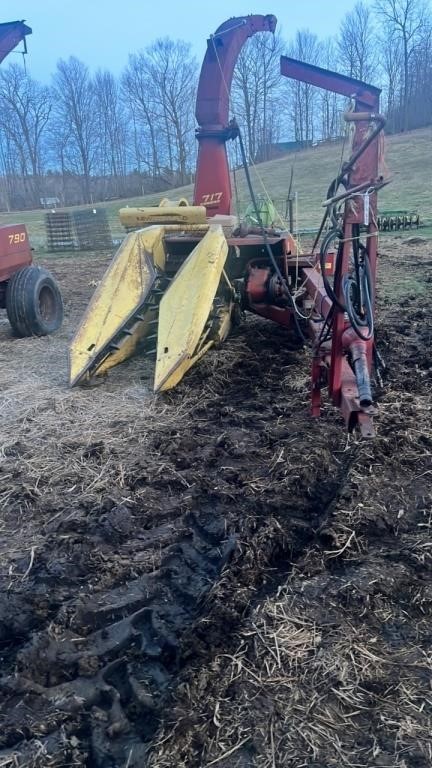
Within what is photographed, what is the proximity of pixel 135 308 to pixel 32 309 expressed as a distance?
6.00 ft

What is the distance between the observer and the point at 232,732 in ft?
6.39

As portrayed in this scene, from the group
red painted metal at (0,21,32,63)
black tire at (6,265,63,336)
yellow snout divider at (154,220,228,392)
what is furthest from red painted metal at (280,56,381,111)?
black tire at (6,265,63,336)

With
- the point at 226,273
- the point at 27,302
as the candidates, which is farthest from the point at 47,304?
the point at 226,273

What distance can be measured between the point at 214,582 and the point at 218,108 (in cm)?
658

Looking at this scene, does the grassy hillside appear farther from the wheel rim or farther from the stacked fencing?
the wheel rim

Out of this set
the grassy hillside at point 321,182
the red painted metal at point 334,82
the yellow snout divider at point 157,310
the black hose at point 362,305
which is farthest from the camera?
the grassy hillside at point 321,182

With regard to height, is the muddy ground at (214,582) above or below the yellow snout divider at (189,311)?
below

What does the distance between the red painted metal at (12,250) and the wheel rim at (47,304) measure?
40 centimetres

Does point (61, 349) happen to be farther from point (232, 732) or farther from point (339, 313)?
point (232, 732)

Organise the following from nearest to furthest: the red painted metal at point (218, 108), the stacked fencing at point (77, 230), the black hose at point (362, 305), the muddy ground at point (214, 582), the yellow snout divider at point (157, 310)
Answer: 1. the muddy ground at point (214, 582)
2. the black hose at point (362, 305)
3. the yellow snout divider at point (157, 310)
4. the red painted metal at point (218, 108)
5. the stacked fencing at point (77, 230)

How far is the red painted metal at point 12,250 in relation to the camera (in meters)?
6.87

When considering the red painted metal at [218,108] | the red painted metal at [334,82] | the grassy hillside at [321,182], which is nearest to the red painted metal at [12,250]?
the red painted metal at [218,108]

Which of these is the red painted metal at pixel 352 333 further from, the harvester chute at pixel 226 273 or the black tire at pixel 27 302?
the black tire at pixel 27 302

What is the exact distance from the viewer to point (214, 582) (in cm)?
271
